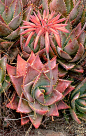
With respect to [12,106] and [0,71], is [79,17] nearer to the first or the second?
[0,71]

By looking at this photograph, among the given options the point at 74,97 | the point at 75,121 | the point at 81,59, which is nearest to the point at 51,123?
the point at 75,121

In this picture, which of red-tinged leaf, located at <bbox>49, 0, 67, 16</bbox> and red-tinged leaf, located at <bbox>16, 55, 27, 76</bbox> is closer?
red-tinged leaf, located at <bbox>16, 55, 27, 76</bbox>

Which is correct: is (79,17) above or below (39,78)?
above

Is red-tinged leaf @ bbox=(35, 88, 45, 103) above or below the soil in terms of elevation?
above

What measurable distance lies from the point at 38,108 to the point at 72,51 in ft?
2.53

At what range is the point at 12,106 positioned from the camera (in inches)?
65.5

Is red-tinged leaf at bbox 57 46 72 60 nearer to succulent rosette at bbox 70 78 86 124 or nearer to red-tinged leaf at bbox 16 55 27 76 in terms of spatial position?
succulent rosette at bbox 70 78 86 124

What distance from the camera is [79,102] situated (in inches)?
73.4

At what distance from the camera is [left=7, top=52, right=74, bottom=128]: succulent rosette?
160cm

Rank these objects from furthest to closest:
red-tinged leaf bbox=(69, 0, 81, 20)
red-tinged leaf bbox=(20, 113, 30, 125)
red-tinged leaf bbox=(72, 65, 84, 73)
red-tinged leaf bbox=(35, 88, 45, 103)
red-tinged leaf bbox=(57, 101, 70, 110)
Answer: red-tinged leaf bbox=(69, 0, 81, 20) < red-tinged leaf bbox=(72, 65, 84, 73) < red-tinged leaf bbox=(57, 101, 70, 110) < red-tinged leaf bbox=(20, 113, 30, 125) < red-tinged leaf bbox=(35, 88, 45, 103)

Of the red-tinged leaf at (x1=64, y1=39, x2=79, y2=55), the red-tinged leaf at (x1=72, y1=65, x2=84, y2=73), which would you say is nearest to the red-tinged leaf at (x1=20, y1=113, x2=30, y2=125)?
the red-tinged leaf at (x1=72, y1=65, x2=84, y2=73)

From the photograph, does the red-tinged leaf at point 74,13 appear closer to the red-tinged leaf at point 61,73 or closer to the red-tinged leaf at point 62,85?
the red-tinged leaf at point 61,73

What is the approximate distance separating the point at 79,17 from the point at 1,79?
51.0 inches

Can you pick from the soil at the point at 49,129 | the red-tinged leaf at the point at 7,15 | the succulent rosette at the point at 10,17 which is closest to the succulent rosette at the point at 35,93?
the soil at the point at 49,129
